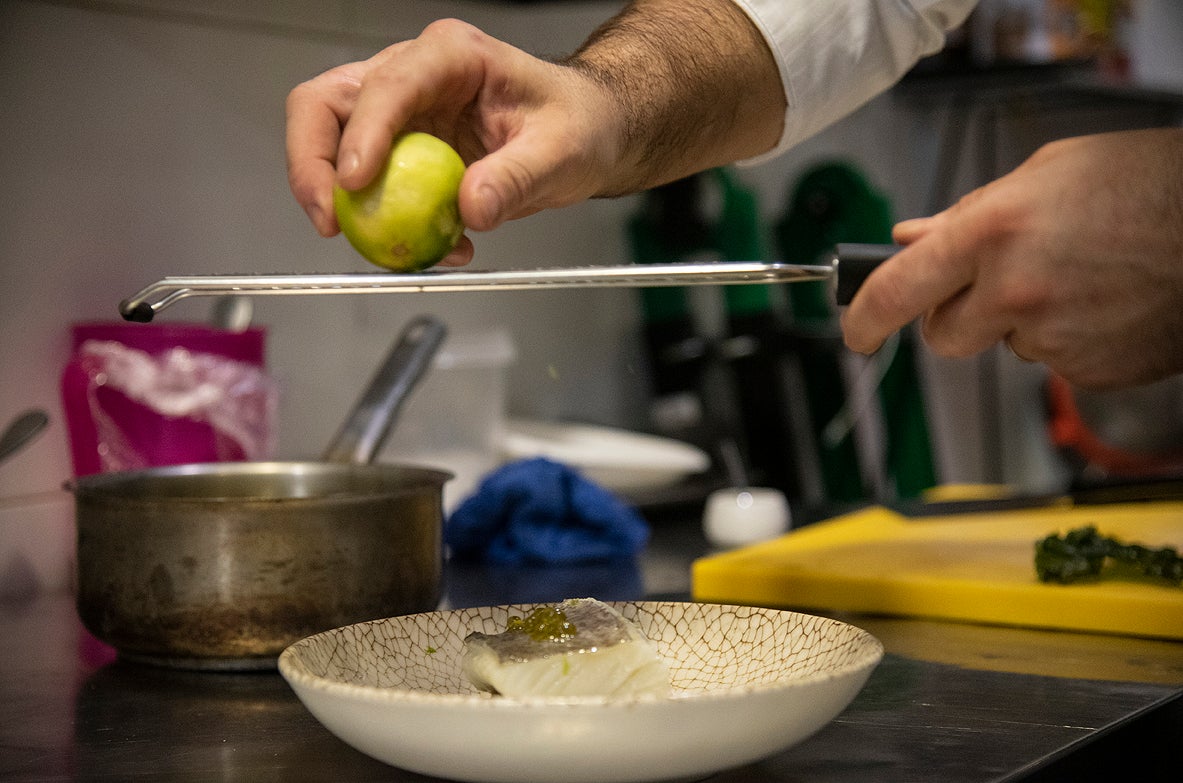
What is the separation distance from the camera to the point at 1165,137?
0.79 metres

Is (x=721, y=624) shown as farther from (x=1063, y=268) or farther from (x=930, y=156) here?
(x=930, y=156)

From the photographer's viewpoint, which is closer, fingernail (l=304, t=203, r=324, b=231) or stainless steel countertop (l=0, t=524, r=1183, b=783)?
stainless steel countertop (l=0, t=524, r=1183, b=783)

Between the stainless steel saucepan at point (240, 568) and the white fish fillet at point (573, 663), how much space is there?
0.21 metres

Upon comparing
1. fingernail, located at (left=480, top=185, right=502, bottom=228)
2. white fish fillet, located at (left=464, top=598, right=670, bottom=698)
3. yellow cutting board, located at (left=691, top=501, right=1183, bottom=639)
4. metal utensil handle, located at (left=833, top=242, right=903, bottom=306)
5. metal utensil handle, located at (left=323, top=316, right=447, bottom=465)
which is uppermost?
fingernail, located at (left=480, top=185, right=502, bottom=228)

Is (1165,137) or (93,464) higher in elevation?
(1165,137)

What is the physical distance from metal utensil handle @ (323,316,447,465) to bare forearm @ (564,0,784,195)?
0.30 metres

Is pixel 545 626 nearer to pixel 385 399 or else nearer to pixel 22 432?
pixel 385 399

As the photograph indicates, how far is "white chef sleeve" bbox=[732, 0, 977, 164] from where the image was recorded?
1.16m

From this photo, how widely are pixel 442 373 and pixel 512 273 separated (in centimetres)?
87

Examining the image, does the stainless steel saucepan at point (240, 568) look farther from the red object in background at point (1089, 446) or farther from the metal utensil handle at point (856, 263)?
the red object in background at point (1089, 446)

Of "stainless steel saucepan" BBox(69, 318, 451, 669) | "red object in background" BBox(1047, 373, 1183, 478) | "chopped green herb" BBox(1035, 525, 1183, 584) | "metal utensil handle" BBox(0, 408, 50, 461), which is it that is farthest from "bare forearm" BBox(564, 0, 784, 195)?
"red object in background" BBox(1047, 373, 1183, 478)

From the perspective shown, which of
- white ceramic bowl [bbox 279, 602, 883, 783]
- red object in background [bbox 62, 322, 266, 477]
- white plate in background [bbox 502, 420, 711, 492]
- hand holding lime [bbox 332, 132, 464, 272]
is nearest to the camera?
white ceramic bowl [bbox 279, 602, 883, 783]

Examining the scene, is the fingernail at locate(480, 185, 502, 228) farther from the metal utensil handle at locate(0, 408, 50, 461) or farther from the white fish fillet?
the metal utensil handle at locate(0, 408, 50, 461)

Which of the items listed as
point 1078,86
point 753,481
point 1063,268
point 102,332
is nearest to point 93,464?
point 102,332
